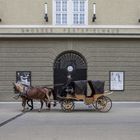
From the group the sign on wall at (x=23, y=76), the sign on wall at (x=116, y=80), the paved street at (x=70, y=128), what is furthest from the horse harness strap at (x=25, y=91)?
the sign on wall at (x=116, y=80)

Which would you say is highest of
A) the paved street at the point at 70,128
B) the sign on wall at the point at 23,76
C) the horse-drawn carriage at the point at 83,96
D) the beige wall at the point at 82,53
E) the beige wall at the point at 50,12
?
the beige wall at the point at 50,12

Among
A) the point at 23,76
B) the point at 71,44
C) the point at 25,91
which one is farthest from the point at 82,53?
the point at 25,91

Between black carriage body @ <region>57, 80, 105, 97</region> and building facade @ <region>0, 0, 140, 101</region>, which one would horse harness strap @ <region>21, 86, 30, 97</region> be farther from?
building facade @ <region>0, 0, 140, 101</region>

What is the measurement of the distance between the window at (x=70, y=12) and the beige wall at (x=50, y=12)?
357 millimetres

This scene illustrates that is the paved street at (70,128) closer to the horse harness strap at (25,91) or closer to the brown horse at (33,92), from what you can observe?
the brown horse at (33,92)

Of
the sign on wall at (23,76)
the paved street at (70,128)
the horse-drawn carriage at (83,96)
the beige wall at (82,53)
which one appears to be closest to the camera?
the paved street at (70,128)

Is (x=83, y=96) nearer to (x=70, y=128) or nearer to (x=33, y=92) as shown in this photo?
(x=33, y=92)

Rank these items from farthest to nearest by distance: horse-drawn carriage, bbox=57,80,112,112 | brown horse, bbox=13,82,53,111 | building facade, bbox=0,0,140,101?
building facade, bbox=0,0,140,101
brown horse, bbox=13,82,53,111
horse-drawn carriage, bbox=57,80,112,112

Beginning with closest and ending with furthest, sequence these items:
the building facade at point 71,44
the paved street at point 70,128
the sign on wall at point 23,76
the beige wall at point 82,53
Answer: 1. the paved street at point 70,128
2. the building facade at point 71,44
3. the beige wall at point 82,53
4. the sign on wall at point 23,76

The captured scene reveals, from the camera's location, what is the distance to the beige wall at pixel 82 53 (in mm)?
36844

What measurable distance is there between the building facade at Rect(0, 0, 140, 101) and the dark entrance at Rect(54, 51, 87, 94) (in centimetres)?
18

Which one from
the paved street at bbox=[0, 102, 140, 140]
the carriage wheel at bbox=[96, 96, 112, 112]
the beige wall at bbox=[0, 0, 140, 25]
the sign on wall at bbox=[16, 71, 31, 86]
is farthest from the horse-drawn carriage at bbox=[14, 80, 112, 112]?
the beige wall at bbox=[0, 0, 140, 25]

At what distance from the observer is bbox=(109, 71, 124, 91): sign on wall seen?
3691cm

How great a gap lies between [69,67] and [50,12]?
409 centimetres
